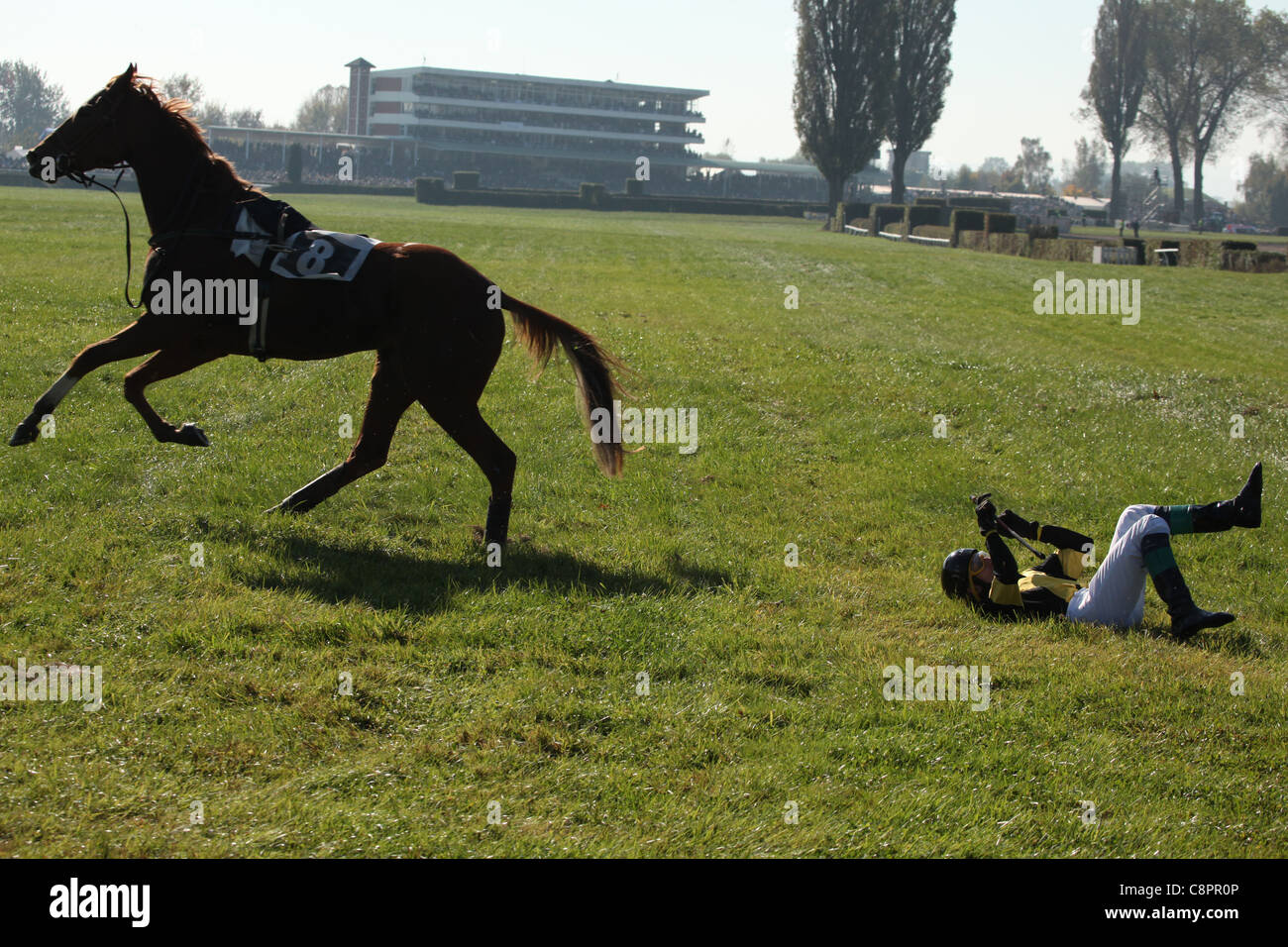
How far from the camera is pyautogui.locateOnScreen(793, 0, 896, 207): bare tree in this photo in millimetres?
66125

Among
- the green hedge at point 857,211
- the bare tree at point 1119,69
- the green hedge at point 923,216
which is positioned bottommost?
the green hedge at point 923,216

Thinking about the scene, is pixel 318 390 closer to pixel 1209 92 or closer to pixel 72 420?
pixel 72 420

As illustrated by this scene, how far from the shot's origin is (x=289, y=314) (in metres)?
7.11

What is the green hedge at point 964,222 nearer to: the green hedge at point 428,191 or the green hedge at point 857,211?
the green hedge at point 857,211

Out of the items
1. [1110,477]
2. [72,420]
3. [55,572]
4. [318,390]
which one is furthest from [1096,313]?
[55,572]

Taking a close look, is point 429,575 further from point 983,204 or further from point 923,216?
point 983,204

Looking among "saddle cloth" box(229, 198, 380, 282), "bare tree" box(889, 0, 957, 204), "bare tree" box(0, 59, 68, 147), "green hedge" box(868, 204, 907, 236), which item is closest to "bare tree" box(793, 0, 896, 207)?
"bare tree" box(889, 0, 957, 204)

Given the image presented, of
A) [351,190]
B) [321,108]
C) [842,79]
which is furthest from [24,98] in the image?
[842,79]

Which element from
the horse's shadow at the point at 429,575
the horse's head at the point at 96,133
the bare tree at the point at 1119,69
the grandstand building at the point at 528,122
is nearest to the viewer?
the horse's shadow at the point at 429,575

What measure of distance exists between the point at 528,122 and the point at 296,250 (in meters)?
134

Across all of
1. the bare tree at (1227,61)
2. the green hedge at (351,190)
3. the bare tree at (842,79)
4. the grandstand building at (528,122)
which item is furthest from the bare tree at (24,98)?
the bare tree at (1227,61)

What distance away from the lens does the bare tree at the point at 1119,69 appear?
86.7 metres

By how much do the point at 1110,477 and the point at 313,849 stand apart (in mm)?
8213

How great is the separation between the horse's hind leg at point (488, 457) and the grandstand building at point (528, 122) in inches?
4779
